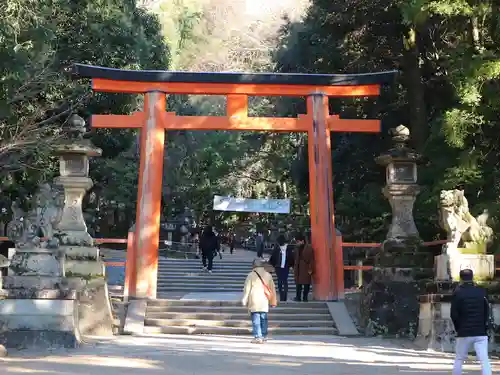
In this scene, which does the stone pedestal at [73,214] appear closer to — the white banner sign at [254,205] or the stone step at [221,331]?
the stone step at [221,331]

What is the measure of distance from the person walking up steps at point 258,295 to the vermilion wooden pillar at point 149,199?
459cm

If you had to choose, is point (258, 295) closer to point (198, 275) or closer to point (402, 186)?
point (402, 186)

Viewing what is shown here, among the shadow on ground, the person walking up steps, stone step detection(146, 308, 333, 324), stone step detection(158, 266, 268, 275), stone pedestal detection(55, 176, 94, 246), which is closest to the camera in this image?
the shadow on ground

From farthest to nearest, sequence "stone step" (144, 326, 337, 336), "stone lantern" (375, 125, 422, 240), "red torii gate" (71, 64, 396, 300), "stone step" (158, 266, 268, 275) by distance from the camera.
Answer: "stone step" (158, 266, 268, 275) → "red torii gate" (71, 64, 396, 300) → "stone lantern" (375, 125, 422, 240) → "stone step" (144, 326, 337, 336)

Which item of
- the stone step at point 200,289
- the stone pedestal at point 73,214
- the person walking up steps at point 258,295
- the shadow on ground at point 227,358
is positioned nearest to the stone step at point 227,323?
the shadow on ground at point 227,358

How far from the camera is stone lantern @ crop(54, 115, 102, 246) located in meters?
14.2

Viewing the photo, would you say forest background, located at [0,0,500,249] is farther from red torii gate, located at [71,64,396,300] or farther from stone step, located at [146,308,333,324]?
stone step, located at [146,308,333,324]

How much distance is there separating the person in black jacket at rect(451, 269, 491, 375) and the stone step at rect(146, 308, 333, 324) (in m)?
7.33

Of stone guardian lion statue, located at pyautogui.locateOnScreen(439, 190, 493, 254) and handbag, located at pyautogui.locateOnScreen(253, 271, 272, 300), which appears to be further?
handbag, located at pyautogui.locateOnScreen(253, 271, 272, 300)

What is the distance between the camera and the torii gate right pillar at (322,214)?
52.7ft

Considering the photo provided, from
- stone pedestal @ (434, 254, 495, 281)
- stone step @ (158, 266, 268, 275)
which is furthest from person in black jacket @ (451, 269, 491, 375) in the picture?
stone step @ (158, 266, 268, 275)

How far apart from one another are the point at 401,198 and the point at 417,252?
1.17 m

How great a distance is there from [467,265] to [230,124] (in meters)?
7.39

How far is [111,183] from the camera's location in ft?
107
